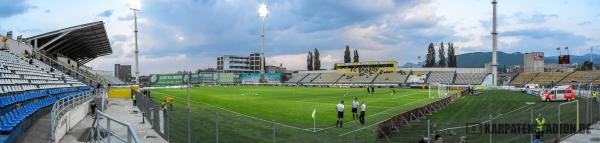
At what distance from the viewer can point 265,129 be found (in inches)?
896

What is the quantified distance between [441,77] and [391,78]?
12625mm

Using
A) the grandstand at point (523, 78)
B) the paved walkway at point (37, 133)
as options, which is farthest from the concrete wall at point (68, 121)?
the grandstand at point (523, 78)

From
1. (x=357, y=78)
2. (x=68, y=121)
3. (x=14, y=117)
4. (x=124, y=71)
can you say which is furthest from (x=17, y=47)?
(x=124, y=71)

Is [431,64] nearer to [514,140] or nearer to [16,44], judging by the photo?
[16,44]

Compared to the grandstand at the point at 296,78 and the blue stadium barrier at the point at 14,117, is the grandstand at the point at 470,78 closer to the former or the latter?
the grandstand at the point at 296,78

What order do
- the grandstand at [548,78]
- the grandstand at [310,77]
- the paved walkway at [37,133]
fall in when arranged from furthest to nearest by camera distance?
the grandstand at [310,77], the grandstand at [548,78], the paved walkway at [37,133]

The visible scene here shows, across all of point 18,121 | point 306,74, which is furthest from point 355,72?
point 18,121

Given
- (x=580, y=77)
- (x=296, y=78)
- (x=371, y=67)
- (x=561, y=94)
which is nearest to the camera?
(x=561, y=94)

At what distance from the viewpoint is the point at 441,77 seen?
116 m

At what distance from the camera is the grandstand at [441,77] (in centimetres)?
11339

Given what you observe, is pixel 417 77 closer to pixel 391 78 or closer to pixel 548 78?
pixel 391 78

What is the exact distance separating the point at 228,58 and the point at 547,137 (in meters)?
157

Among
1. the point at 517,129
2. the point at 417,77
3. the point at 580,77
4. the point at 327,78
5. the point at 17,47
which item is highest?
the point at 17,47

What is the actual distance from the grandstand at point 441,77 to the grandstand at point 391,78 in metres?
Answer: 6.51
